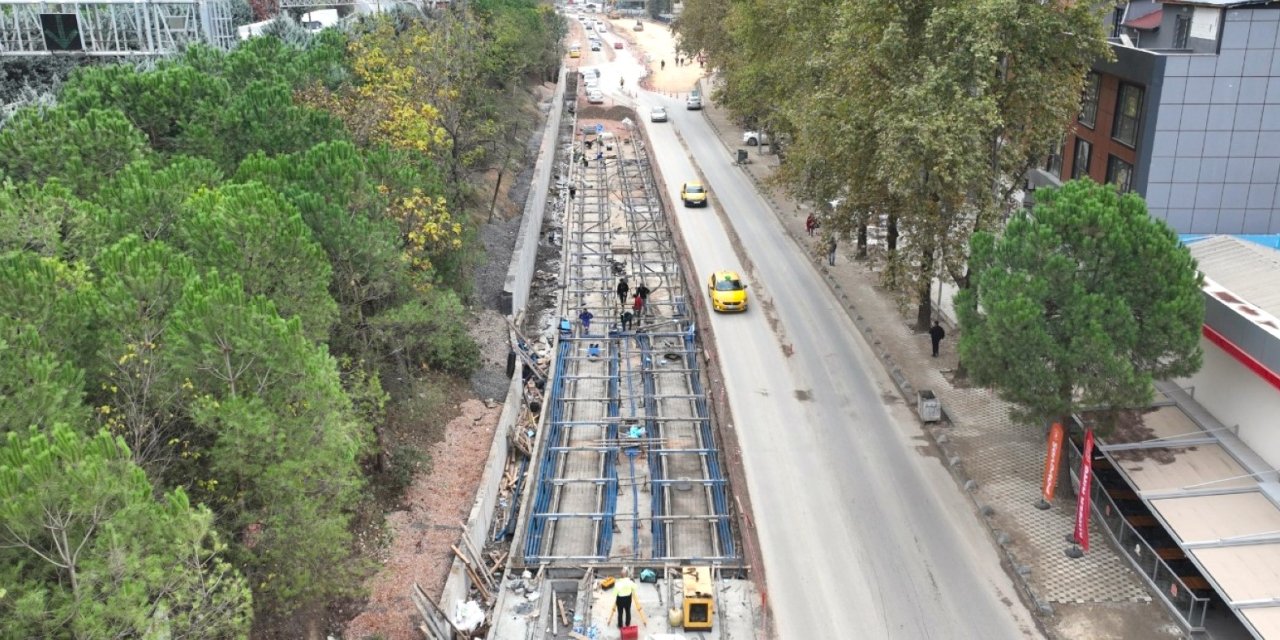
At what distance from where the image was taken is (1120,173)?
32406 mm

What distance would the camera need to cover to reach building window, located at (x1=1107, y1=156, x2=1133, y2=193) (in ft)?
104

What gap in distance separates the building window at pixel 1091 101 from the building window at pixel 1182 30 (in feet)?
8.11

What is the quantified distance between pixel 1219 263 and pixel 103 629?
78.6 feet

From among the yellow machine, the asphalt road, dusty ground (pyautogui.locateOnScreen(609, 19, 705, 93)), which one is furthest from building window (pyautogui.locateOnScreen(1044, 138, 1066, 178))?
dusty ground (pyautogui.locateOnScreen(609, 19, 705, 93))

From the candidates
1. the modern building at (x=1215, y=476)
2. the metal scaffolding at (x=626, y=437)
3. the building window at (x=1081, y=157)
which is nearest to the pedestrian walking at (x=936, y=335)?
the metal scaffolding at (x=626, y=437)

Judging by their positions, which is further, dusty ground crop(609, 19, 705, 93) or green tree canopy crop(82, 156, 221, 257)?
dusty ground crop(609, 19, 705, 93)

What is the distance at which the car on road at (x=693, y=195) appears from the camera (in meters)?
50.2

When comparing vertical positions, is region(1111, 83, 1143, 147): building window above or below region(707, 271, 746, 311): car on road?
above

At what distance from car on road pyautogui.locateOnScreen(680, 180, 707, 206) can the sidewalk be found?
1620 centimetres

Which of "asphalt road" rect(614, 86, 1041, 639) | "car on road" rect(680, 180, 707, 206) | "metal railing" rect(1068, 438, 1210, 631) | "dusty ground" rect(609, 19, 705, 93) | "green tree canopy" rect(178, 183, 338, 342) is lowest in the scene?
"asphalt road" rect(614, 86, 1041, 639)

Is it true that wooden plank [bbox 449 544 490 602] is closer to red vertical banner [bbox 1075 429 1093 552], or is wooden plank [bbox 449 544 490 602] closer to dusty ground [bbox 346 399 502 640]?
dusty ground [bbox 346 399 502 640]

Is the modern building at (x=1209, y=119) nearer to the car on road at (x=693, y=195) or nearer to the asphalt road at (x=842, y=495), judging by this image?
the asphalt road at (x=842, y=495)

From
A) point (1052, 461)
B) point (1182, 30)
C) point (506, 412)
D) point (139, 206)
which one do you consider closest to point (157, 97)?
point (139, 206)

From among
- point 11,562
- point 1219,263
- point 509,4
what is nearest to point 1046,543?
point 1219,263
